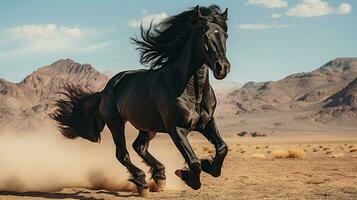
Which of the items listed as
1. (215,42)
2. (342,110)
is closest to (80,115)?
(215,42)

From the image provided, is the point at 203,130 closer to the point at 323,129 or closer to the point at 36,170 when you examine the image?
the point at 36,170

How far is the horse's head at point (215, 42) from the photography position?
7320 millimetres

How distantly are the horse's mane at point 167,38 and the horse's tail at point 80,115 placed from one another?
227 cm

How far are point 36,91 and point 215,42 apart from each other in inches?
5483

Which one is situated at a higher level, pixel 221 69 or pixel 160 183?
pixel 221 69

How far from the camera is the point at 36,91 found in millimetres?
141875

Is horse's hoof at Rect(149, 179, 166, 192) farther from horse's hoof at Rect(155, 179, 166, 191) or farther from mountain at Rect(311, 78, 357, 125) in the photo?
mountain at Rect(311, 78, 357, 125)

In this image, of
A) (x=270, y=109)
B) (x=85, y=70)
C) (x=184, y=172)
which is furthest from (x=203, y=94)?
(x=85, y=70)

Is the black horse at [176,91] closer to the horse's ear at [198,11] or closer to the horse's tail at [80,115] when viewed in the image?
the horse's ear at [198,11]

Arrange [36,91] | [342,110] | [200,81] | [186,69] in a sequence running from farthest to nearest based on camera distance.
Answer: [36,91] → [342,110] → [186,69] → [200,81]

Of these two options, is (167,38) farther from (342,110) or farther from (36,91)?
(36,91)

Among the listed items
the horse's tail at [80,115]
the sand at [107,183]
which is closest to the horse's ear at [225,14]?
the sand at [107,183]

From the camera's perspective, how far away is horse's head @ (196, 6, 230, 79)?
7320 millimetres

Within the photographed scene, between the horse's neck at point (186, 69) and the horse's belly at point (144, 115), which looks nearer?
the horse's neck at point (186, 69)
